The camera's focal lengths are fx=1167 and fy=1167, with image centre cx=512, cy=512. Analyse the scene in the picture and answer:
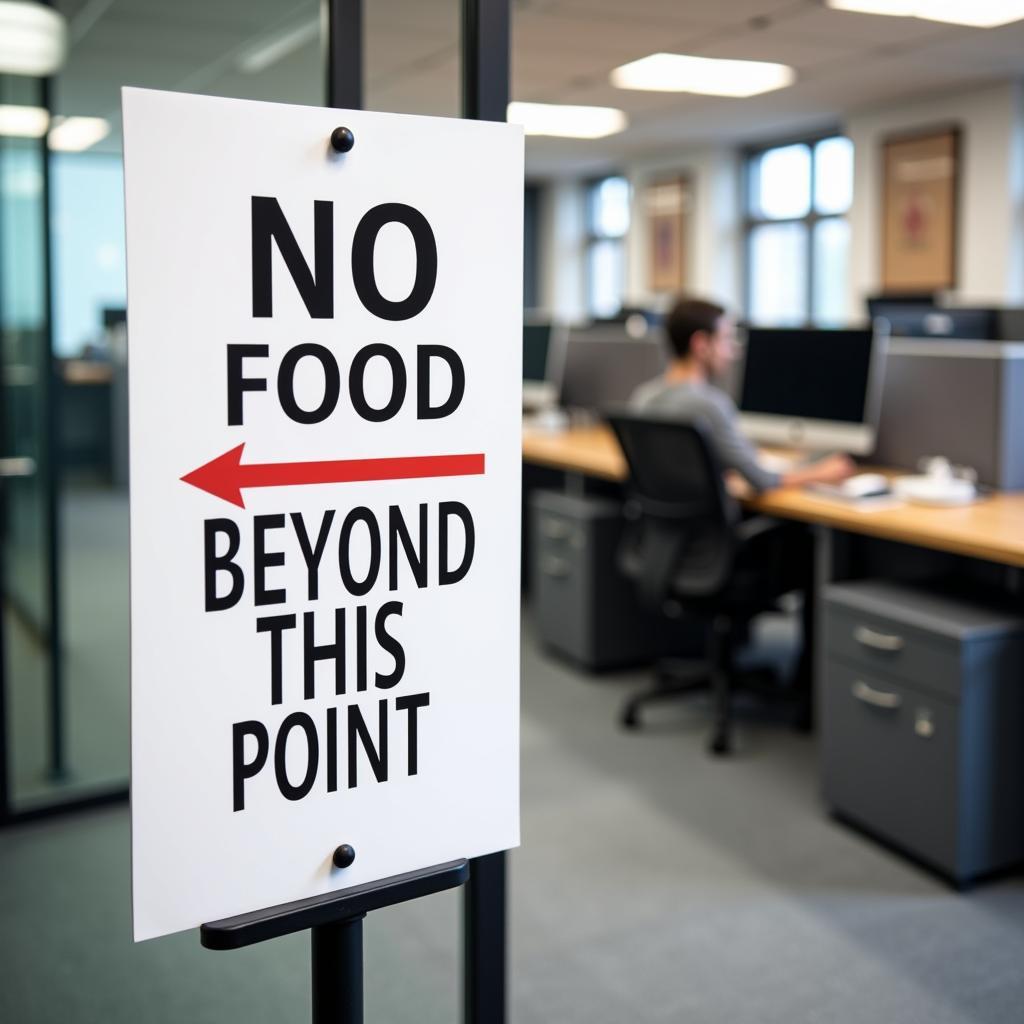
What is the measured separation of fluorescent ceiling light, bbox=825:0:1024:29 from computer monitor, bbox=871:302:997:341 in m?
1.55

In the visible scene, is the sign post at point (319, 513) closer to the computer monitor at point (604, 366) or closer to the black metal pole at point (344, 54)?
the black metal pole at point (344, 54)

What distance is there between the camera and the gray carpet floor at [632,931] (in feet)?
5.02

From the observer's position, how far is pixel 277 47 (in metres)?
2.10

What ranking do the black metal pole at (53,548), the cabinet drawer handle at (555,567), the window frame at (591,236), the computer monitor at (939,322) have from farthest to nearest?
1. the window frame at (591,236)
2. the cabinet drawer handle at (555,567)
3. the computer monitor at (939,322)
4. the black metal pole at (53,548)

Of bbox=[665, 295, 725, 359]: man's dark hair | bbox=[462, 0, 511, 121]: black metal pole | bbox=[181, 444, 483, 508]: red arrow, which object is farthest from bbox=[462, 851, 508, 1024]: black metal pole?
bbox=[665, 295, 725, 359]: man's dark hair

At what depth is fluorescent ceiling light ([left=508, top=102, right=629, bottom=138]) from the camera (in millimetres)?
6383

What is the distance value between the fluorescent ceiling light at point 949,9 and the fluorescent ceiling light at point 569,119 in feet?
7.32

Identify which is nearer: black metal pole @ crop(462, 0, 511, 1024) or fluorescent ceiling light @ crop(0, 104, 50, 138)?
black metal pole @ crop(462, 0, 511, 1024)

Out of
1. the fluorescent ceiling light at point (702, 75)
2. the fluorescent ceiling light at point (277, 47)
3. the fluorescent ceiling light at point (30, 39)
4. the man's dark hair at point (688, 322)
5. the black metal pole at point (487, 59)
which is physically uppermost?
the fluorescent ceiling light at point (702, 75)

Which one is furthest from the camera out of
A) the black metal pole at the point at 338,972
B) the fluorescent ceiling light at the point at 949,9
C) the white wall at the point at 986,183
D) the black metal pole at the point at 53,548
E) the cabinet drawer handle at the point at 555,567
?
the white wall at the point at 986,183

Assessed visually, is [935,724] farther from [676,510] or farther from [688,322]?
[688,322]

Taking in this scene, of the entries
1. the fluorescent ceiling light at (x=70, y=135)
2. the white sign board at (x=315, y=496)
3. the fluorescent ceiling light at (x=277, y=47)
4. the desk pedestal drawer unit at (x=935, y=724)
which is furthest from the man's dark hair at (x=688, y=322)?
the white sign board at (x=315, y=496)

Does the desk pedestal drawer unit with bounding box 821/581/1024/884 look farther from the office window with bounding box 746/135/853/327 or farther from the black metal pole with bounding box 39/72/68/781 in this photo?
the office window with bounding box 746/135/853/327

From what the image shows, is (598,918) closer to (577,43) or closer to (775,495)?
(775,495)
